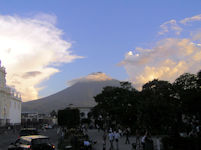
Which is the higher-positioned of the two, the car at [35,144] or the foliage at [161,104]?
the foliage at [161,104]

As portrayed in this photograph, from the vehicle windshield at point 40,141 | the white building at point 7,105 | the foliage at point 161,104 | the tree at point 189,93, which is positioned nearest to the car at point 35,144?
the vehicle windshield at point 40,141

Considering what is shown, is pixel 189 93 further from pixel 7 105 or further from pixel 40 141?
pixel 7 105

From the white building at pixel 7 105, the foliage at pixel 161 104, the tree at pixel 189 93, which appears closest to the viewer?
the foliage at pixel 161 104

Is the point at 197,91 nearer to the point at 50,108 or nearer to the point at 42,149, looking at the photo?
the point at 42,149

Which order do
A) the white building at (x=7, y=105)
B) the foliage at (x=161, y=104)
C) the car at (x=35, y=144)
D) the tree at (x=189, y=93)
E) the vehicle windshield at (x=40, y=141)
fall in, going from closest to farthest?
the car at (x=35, y=144), the vehicle windshield at (x=40, y=141), the foliage at (x=161, y=104), the tree at (x=189, y=93), the white building at (x=7, y=105)

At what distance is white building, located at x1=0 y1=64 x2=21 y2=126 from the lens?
86.6 m

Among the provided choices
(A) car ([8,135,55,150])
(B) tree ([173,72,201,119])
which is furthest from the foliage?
(A) car ([8,135,55,150])

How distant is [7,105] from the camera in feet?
300

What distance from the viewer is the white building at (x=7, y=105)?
8662cm

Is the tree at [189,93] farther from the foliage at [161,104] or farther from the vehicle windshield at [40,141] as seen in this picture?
the vehicle windshield at [40,141]

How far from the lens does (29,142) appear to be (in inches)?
577

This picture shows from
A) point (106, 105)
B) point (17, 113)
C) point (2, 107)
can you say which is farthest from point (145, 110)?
point (17, 113)

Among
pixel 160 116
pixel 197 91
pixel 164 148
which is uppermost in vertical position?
pixel 197 91

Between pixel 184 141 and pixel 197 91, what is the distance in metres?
13.4
